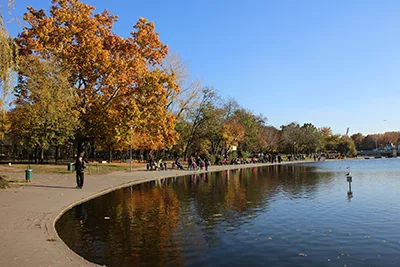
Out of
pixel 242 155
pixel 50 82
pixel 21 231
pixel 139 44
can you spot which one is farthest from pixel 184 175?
pixel 242 155

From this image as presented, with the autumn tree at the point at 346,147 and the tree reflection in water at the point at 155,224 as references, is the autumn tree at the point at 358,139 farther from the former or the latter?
the tree reflection in water at the point at 155,224

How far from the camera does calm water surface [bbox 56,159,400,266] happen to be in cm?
796

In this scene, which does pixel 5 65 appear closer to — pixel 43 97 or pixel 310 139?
pixel 43 97

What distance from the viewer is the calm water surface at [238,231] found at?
7.96 m

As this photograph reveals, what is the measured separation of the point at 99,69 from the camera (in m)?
30.1

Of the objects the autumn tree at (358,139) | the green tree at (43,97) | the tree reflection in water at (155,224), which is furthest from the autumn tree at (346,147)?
the tree reflection in water at (155,224)

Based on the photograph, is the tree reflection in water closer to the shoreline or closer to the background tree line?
the shoreline

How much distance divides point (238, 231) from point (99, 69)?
76.6 feet

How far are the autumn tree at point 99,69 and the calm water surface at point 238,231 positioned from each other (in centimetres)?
1537

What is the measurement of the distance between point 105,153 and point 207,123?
2851cm

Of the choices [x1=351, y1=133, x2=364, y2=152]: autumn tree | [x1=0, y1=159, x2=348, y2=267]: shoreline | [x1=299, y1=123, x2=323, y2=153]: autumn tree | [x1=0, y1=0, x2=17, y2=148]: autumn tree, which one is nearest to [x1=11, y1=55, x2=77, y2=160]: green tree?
[x1=0, y1=159, x2=348, y2=267]: shoreline

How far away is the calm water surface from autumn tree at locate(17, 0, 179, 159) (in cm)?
1537

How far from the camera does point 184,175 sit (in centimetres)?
3675

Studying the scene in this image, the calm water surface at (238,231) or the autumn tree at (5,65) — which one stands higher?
the autumn tree at (5,65)
